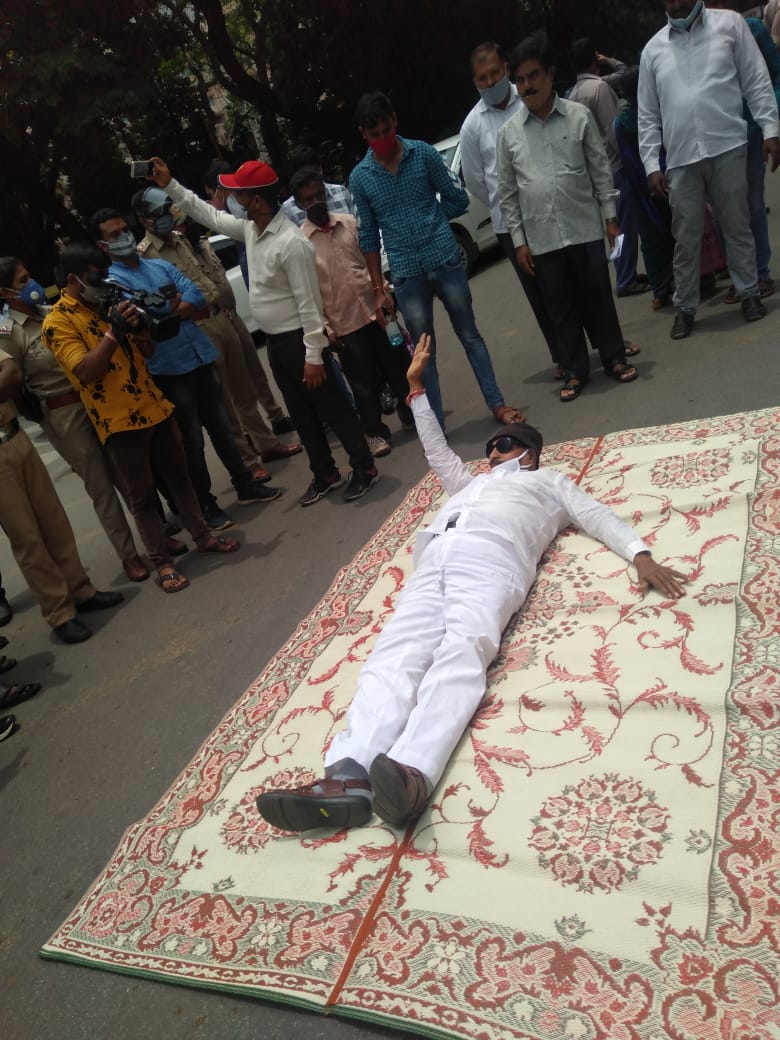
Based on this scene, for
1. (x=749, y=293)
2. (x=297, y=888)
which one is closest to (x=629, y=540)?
(x=297, y=888)

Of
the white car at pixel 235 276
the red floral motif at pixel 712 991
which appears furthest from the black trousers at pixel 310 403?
the white car at pixel 235 276

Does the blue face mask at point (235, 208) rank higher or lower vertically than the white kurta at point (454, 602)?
higher

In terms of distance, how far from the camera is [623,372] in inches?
209

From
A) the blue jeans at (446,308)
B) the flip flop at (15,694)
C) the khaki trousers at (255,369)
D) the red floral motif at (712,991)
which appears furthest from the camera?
the khaki trousers at (255,369)

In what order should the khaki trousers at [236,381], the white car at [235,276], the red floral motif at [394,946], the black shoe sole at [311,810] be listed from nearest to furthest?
the red floral motif at [394,946]
the black shoe sole at [311,810]
the khaki trousers at [236,381]
the white car at [235,276]

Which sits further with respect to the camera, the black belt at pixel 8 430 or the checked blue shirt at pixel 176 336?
the checked blue shirt at pixel 176 336

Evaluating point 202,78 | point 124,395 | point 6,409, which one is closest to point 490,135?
point 124,395

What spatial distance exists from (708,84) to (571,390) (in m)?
1.97

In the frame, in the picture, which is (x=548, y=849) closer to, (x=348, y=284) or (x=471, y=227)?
(x=348, y=284)

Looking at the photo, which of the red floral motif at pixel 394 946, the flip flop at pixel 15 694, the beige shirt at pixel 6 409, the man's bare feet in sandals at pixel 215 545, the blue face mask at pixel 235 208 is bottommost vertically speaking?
the red floral motif at pixel 394 946

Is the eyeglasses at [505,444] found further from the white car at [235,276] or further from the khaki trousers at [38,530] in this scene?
the white car at [235,276]

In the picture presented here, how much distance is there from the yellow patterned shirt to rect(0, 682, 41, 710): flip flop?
1433 millimetres

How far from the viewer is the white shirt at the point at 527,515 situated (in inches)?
125

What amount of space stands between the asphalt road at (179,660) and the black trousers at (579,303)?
221 mm
